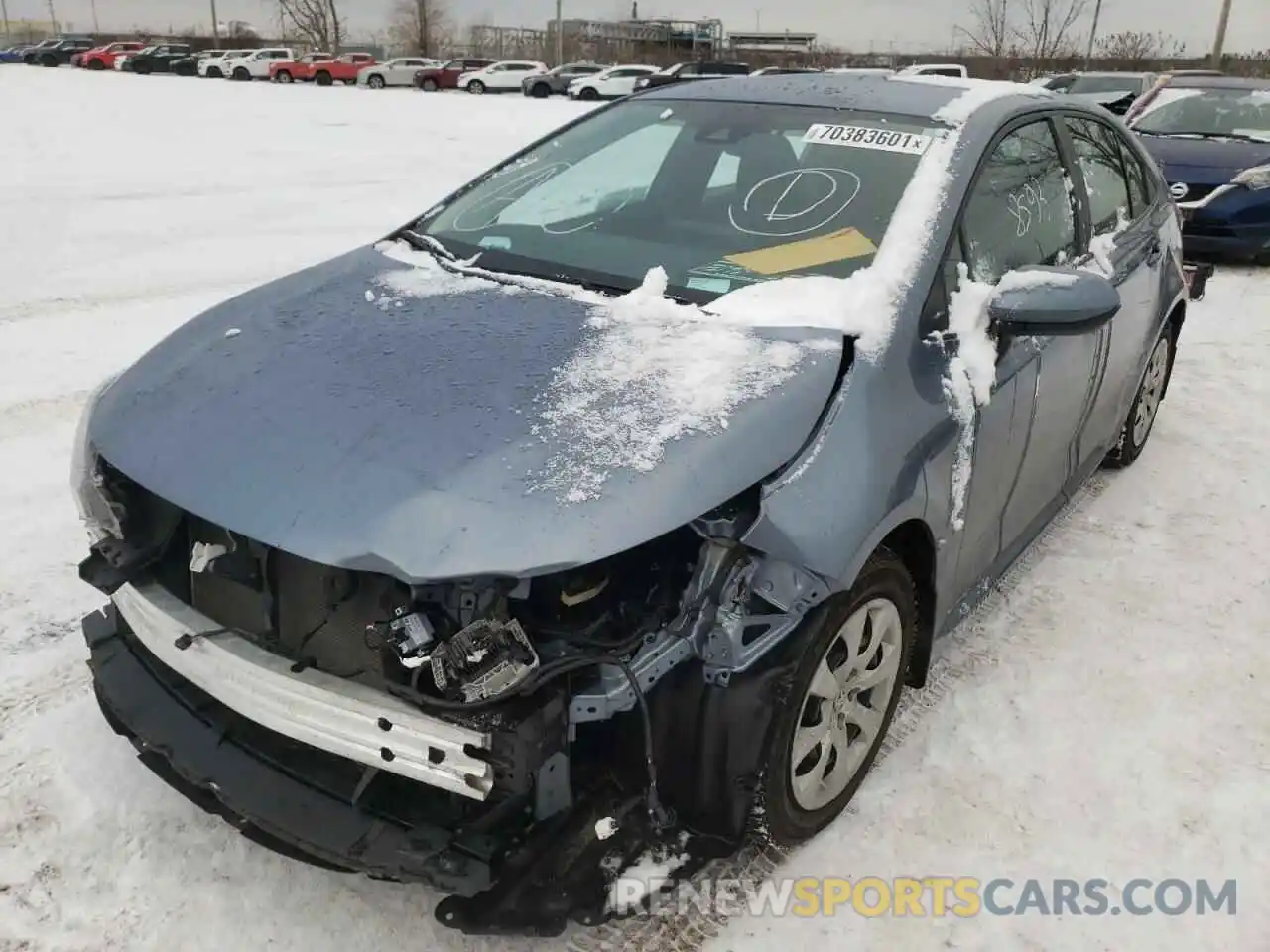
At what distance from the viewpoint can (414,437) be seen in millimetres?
2080

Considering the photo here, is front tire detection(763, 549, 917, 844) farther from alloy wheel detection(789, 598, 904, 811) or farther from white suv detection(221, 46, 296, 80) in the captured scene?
white suv detection(221, 46, 296, 80)

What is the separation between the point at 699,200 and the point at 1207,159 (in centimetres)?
795

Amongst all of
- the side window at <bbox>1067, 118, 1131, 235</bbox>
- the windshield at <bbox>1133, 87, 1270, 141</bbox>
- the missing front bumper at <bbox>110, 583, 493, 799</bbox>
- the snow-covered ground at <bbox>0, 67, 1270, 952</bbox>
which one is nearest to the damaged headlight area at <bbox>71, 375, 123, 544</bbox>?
the missing front bumper at <bbox>110, 583, 493, 799</bbox>

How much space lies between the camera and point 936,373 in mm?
2492

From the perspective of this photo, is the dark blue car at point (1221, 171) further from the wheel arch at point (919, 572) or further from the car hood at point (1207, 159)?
the wheel arch at point (919, 572)

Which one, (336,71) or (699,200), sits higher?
(336,71)

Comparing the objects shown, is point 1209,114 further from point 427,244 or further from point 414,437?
point 414,437

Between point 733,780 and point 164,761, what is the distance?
50.6 inches

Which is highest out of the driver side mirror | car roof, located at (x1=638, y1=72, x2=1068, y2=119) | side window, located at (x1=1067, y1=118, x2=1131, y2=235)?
car roof, located at (x1=638, y1=72, x2=1068, y2=119)

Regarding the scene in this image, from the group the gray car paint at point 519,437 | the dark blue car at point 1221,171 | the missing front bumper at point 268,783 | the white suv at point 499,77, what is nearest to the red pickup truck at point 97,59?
the white suv at point 499,77

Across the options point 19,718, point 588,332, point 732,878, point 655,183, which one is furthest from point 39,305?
point 732,878

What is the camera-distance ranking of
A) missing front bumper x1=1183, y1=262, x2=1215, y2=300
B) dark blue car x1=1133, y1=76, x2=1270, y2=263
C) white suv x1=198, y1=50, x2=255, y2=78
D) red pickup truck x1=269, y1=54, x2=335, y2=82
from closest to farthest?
missing front bumper x1=1183, y1=262, x2=1215, y2=300
dark blue car x1=1133, y1=76, x2=1270, y2=263
red pickup truck x1=269, y1=54, x2=335, y2=82
white suv x1=198, y1=50, x2=255, y2=78

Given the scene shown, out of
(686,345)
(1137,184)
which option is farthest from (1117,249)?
(686,345)

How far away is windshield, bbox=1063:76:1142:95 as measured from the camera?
18469 millimetres
